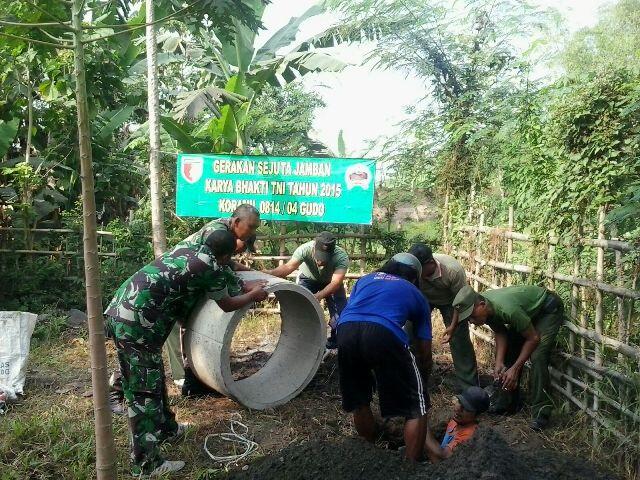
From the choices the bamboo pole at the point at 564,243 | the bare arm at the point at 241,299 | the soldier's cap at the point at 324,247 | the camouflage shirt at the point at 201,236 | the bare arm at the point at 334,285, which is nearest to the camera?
the bamboo pole at the point at 564,243

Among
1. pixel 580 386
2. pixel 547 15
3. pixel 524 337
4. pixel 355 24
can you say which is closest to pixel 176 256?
pixel 524 337

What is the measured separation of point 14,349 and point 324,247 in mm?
2982

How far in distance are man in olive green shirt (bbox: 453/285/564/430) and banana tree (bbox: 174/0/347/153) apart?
5873mm

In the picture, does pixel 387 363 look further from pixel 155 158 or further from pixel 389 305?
pixel 155 158


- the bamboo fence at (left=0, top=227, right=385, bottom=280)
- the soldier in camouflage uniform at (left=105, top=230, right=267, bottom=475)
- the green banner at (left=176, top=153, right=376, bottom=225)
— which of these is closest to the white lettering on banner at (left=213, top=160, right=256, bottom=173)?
the green banner at (left=176, top=153, right=376, bottom=225)

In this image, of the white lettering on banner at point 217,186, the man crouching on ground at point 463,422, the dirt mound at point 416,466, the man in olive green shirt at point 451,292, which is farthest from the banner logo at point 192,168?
the man crouching on ground at point 463,422

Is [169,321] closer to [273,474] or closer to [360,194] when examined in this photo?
[273,474]

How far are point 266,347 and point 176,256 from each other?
3298 millimetres

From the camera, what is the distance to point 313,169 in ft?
26.9

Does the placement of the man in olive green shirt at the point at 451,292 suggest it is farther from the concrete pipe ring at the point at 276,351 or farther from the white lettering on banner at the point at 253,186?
the white lettering on banner at the point at 253,186

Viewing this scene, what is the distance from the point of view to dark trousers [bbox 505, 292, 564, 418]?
4.73 m

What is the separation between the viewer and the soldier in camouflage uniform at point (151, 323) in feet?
12.5

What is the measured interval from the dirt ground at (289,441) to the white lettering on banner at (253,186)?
9.61ft

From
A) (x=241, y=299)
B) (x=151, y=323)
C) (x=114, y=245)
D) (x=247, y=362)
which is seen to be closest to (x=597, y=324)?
(x=241, y=299)
